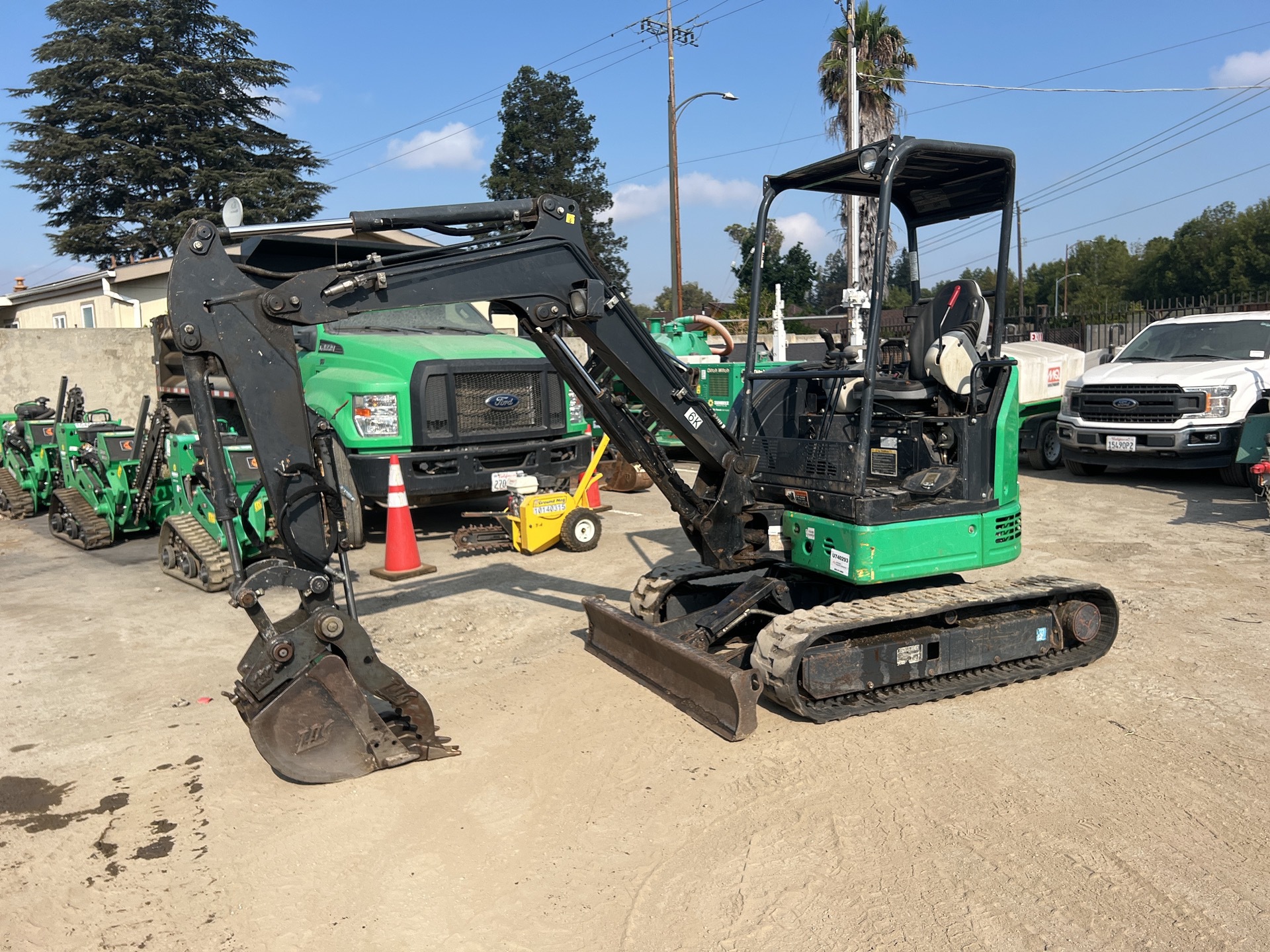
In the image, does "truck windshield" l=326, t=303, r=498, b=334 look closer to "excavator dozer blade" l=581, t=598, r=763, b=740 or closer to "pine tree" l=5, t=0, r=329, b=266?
"excavator dozer blade" l=581, t=598, r=763, b=740

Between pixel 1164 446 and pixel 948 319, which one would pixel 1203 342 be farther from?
pixel 948 319

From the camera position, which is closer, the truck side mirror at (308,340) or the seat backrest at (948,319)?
the seat backrest at (948,319)

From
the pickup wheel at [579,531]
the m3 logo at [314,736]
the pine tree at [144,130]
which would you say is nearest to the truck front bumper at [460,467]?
the pickup wheel at [579,531]

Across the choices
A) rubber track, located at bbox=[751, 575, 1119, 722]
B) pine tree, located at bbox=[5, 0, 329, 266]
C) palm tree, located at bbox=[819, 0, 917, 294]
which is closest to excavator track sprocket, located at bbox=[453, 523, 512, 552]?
rubber track, located at bbox=[751, 575, 1119, 722]

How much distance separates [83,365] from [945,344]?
13.6m

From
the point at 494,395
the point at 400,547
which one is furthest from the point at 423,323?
the point at 400,547

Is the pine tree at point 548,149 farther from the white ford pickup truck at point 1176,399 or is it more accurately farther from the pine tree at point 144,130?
the white ford pickup truck at point 1176,399

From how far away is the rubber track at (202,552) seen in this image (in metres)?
7.58

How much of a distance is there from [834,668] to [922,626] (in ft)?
2.47

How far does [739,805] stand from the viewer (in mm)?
4012

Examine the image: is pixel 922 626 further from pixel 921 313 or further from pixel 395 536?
pixel 395 536

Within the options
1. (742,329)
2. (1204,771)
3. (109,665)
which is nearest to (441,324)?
(109,665)

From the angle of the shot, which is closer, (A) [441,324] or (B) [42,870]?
(B) [42,870]

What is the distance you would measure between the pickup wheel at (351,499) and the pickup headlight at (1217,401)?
9648 millimetres
